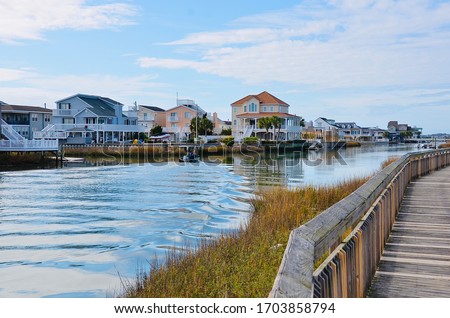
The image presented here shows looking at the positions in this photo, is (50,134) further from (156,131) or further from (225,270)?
(225,270)

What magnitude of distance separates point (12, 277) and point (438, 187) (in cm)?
1319

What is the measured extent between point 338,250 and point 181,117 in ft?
329

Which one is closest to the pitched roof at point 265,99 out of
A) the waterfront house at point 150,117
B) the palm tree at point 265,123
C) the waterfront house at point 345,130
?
the palm tree at point 265,123

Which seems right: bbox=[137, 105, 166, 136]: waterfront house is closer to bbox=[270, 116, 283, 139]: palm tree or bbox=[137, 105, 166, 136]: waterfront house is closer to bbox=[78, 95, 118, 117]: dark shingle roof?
bbox=[78, 95, 118, 117]: dark shingle roof

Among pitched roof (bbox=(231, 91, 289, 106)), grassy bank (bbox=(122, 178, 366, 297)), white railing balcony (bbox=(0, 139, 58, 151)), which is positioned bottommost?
grassy bank (bbox=(122, 178, 366, 297))

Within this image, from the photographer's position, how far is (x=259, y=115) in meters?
94.5

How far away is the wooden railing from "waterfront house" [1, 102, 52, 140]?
77.0 m

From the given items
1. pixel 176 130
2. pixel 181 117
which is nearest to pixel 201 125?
pixel 176 130

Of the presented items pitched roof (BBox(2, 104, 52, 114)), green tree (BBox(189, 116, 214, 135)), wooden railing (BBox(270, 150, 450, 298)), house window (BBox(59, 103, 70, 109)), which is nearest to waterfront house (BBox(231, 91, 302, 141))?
green tree (BBox(189, 116, 214, 135))

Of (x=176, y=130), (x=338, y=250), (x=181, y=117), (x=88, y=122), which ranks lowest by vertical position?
(x=338, y=250)

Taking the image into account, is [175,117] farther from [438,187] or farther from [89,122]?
[438,187]

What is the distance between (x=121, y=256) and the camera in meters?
13.1

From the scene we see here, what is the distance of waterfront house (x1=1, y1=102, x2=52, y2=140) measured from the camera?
7762cm
